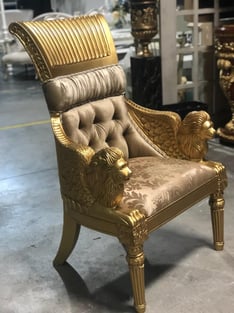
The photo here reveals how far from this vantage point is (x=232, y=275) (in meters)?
1.96

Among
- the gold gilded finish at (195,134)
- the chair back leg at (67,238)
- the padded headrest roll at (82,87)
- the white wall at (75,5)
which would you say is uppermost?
the white wall at (75,5)

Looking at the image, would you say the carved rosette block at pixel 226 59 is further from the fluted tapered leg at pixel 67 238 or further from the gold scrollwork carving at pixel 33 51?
the fluted tapered leg at pixel 67 238

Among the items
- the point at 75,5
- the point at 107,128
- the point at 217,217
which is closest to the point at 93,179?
the point at 107,128

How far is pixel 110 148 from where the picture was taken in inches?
64.0

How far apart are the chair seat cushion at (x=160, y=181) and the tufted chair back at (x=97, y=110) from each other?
5.1 inches

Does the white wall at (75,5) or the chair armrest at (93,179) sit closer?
the chair armrest at (93,179)

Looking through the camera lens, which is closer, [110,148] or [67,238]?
[110,148]

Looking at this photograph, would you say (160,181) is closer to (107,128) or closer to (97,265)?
(107,128)

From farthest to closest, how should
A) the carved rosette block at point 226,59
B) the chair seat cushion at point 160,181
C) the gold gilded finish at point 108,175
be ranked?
1. the carved rosette block at point 226,59
2. the chair seat cushion at point 160,181
3. the gold gilded finish at point 108,175

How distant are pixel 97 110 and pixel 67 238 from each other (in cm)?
57

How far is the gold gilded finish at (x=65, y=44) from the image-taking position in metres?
1.88

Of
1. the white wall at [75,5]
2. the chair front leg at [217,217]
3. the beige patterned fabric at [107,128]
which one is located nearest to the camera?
the beige patterned fabric at [107,128]

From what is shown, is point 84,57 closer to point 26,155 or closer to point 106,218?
point 106,218

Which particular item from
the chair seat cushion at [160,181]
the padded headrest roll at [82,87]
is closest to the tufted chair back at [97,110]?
the padded headrest roll at [82,87]
